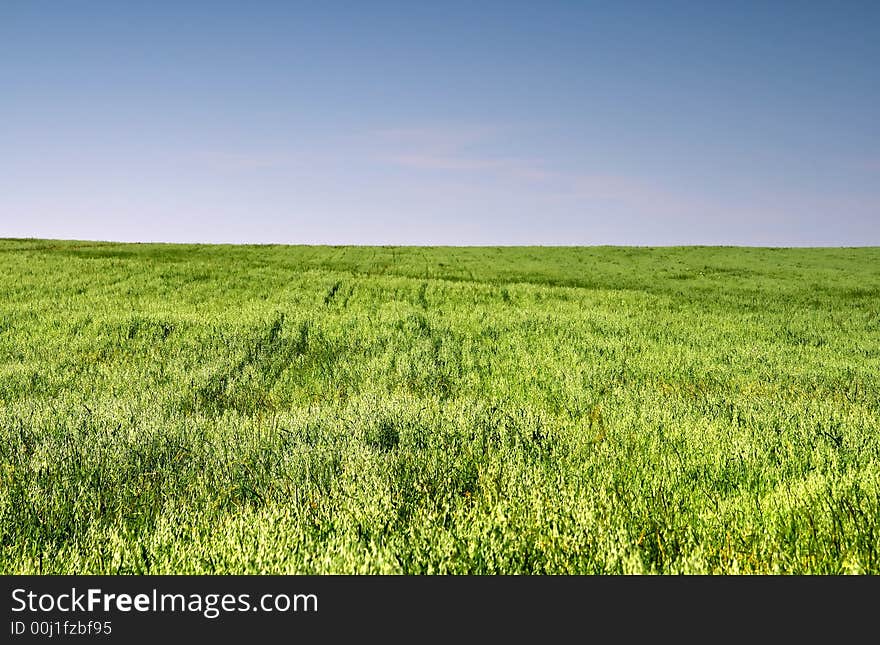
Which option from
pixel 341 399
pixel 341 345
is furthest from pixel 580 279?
pixel 341 399

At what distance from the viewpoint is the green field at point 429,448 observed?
231cm

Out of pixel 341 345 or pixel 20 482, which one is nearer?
pixel 20 482

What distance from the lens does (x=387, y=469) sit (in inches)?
128

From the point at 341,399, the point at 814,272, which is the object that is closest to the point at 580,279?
the point at 814,272

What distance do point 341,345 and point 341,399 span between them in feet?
8.37

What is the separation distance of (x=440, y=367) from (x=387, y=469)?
3.45 meters

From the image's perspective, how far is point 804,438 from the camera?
3738 mm

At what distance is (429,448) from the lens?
3619mm

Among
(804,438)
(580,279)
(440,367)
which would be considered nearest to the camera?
(804,438)

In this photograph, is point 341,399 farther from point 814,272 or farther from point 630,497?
point 814,272

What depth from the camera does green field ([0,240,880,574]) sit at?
231 centimetres

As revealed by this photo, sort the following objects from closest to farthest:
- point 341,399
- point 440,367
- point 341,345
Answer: point 341,399, point 440,367, point 341,345
